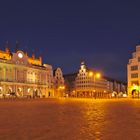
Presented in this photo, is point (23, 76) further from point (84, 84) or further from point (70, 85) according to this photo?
point (70, 85)

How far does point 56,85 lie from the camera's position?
474ft

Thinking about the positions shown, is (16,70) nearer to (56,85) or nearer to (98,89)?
(56,85)

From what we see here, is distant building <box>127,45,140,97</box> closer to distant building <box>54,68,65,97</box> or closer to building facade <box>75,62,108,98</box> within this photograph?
distant building <box>54,68,65,97</box>

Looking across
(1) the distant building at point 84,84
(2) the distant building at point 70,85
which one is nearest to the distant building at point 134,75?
(1) the distant building at point 84,84

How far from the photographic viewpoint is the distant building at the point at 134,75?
89.0 meters

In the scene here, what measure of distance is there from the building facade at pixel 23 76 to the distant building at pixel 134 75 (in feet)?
134

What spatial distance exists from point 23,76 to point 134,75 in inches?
1957

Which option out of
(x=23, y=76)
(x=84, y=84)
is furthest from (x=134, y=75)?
(x=84, y=84)

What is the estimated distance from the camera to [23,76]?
121 meters

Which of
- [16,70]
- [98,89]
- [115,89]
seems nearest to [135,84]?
[16,70]

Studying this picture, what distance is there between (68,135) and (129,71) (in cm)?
8449

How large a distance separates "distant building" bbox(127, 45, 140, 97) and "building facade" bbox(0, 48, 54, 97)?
134 ft

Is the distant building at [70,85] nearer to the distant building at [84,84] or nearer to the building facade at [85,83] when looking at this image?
the distant building at [84,84]

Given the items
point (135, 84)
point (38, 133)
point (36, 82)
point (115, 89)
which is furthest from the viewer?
point (115, 89)
